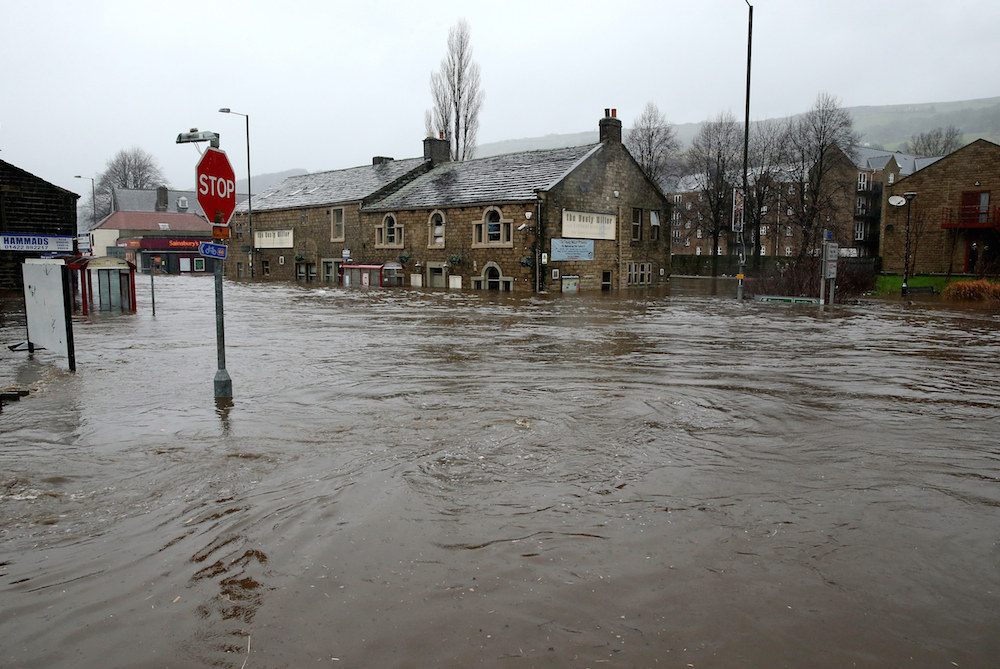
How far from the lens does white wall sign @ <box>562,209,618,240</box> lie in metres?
32.8

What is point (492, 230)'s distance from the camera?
33.6 meters

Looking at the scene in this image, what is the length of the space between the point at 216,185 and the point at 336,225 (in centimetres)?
3610

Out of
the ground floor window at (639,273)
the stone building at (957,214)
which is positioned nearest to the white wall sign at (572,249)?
the ground floor window at (639,273)

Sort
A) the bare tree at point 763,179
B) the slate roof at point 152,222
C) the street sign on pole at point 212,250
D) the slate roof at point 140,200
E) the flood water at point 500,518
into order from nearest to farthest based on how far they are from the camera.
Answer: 1. the flood water at point 500,518
2. the street sign on pole at point 212,250
3. the bare tree at point 763,179
4. the slate roof at point 152,222
5. the slate roof at point 140,200

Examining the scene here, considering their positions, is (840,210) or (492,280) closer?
(492,280)

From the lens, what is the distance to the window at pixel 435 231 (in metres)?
36.1

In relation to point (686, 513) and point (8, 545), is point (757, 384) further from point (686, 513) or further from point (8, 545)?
point (8, 545)

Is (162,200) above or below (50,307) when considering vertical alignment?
above

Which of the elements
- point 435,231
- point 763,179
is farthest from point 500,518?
point 763,179

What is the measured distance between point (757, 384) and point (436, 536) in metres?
6.98

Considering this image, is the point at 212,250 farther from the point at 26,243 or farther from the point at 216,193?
the point at 26,243

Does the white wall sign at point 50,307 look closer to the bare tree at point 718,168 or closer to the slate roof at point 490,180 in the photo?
the slate roof at point 490,180

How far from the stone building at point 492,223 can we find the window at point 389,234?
7cm

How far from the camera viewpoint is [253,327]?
17.7 meters
